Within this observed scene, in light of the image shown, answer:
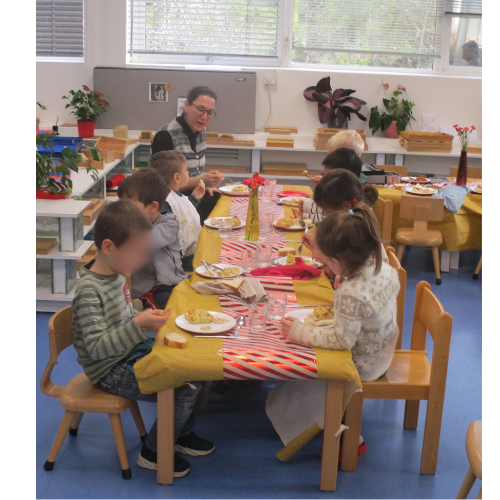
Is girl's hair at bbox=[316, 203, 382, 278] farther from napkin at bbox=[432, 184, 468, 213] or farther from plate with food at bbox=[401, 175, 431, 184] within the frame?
plate with food at bbox=[401, 175, 431, 184]

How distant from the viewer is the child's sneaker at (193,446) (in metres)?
2.52

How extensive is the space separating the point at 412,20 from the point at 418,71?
0.54m

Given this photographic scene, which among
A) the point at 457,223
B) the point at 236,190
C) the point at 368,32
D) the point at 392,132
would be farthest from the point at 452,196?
the point at 368,32

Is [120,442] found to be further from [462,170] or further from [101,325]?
[462,170]

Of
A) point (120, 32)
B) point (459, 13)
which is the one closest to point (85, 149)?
point (120, 32)

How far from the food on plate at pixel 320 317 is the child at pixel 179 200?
4.01 ft

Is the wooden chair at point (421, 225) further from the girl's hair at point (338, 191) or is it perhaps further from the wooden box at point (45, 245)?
the wooden box at point (45, 245)

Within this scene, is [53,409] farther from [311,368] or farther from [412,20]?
[412,20]

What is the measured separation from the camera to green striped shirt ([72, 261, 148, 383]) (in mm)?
2180

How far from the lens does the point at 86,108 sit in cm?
612

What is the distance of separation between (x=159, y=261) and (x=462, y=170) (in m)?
3.11

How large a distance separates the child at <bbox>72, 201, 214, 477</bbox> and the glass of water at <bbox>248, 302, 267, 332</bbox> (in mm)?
298

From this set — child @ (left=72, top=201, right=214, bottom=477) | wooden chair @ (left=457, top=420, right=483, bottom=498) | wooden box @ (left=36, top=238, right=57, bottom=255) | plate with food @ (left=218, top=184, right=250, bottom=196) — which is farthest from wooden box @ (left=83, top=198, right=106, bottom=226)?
wooden chair @ (left=457, top=420, right=483, bottom=498)

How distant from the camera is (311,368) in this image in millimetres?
2062
